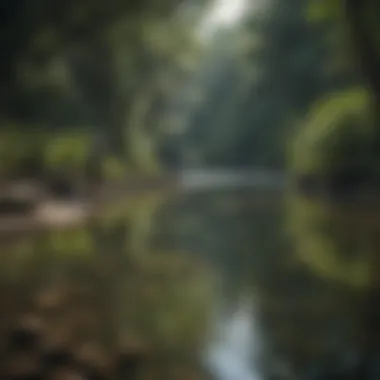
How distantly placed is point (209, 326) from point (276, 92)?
2.00 ft

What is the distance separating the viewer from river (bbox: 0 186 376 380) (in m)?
1.11

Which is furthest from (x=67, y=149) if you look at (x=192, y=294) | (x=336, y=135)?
(x=336, y=135)

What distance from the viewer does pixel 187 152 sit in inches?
57.8

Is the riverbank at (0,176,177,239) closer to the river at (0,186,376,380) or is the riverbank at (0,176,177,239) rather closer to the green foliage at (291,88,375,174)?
the river at (0,186,376,380)

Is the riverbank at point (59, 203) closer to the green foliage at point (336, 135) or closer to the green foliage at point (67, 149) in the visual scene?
the green foliage at point (67, 149)

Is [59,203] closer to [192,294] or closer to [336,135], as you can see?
[192,294]

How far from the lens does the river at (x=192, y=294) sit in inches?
43.8

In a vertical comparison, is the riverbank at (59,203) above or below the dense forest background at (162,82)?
below

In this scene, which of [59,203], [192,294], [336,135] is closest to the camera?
[192,294]

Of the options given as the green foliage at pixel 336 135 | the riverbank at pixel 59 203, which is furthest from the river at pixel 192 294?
the green foliage at pixel 336 135

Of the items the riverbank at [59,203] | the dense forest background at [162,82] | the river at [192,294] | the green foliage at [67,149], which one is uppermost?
the dense forest background at [162,82]

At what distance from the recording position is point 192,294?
1.26 metres

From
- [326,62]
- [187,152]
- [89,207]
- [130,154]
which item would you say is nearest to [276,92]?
[326,62]

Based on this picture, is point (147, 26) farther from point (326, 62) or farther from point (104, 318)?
point (104, 318)
